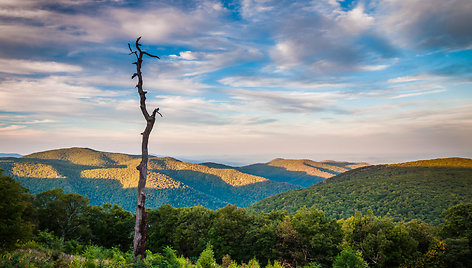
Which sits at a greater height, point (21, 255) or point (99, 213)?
point (21, 255)

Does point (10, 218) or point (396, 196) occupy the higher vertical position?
point (10, 218)

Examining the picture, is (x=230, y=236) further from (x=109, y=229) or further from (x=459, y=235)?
(x=459, y=235)

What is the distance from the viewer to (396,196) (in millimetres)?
110250

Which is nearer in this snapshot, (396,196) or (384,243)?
(384,243)

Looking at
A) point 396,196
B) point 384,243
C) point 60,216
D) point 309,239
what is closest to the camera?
point 384,243

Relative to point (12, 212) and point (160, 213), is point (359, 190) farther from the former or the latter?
point (12, 212)

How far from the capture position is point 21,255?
9359 mm

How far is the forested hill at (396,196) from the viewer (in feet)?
300

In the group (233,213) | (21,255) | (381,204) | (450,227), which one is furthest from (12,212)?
(381,204)

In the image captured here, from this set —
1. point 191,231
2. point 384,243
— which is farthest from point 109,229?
point 384,243

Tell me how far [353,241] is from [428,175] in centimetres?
12904

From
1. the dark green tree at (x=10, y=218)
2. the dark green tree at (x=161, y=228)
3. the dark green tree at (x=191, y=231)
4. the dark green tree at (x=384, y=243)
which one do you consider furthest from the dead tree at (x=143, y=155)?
the dark green tree at (x=161, y=228)

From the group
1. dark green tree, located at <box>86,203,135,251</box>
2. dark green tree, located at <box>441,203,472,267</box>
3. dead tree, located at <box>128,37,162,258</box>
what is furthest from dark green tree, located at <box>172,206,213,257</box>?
dark green tree, located at <box>441,203,472,267</box>

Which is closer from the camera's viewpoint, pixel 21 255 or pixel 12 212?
pixel 21 255
